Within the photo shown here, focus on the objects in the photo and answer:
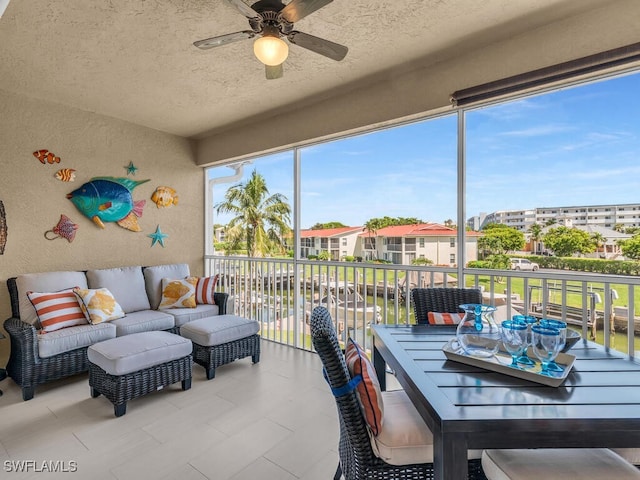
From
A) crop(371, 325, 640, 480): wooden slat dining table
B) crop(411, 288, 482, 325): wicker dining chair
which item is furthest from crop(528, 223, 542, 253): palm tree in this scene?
crop(371, 325, 640, 480): wooden slat dining table

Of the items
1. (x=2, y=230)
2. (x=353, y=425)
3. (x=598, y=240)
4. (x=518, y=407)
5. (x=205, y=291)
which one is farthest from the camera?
(x=205, y=291)

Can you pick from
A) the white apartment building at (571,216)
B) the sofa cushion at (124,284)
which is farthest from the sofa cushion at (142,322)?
the white apartment building at (571,216)

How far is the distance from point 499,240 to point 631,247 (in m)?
0.79

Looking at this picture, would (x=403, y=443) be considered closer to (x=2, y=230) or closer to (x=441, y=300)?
(x=441, y=300)

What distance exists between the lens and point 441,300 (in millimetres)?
2244

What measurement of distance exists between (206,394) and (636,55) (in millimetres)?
3753

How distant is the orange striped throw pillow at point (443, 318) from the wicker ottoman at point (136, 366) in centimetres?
198

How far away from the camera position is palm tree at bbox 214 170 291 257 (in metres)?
5.36

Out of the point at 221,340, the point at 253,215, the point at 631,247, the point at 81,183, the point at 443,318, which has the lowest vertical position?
the point at 221,340

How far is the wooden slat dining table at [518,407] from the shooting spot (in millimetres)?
979

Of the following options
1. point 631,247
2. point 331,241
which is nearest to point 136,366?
point 331,241

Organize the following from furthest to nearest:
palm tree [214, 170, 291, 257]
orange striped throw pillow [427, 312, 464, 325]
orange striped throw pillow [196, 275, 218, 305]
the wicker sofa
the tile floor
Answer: palm tree [214, 170, 291, 257] → orange striped throw pillow [196, 275, 218, 305] → the wicker sofa → orange striped throw pillow [427, 312, 464, 325] → the tile floor

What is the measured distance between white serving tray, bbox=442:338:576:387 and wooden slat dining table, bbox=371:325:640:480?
0.02m

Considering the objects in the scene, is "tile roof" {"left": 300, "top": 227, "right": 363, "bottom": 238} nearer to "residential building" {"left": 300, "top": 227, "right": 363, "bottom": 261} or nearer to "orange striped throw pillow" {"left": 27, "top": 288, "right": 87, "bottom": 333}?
"residential building" {"left": 300, "top": 227, "right": 363, "bottom": 261}
